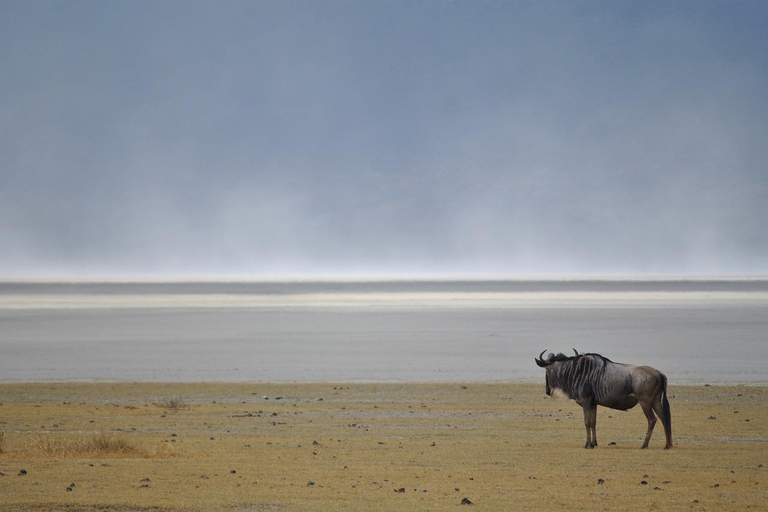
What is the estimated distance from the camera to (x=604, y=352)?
34.8m

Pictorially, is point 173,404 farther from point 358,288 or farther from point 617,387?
point 358,288

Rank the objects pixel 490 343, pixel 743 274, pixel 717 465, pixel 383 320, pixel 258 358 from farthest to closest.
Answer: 1. pixel 743 274
2. pixel 383 320
3. pixel 490 343
4. pixel 258 358
5. pixel 717 465

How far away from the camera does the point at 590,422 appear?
16.3 metres

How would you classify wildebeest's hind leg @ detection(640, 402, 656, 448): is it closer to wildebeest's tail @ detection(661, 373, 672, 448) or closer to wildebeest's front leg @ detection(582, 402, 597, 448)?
wildebeest's tail @ detection(661, 373, 672, 448)

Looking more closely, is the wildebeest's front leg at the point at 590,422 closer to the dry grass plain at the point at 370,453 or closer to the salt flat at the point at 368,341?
the dry grass plain at the point at 370,453

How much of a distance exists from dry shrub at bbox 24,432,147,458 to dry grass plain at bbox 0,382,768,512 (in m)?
0.03

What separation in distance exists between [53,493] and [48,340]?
33377 millimetres

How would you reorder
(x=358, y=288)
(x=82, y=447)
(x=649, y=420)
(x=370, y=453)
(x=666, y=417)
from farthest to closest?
(x=358, y=288)
(x=649, y=420)
(x=666, y=417)
(x=370, y=453)
(x=82, y=447)

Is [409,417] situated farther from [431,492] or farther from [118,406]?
[431,492]

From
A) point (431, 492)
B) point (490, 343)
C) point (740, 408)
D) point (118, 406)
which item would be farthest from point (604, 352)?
point (431, 492)

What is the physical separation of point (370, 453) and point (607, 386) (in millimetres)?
3540

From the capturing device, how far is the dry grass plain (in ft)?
39.9

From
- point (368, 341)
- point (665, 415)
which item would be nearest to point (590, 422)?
point (665, 415)

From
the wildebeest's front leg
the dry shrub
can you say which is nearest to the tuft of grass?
the dry shrub
